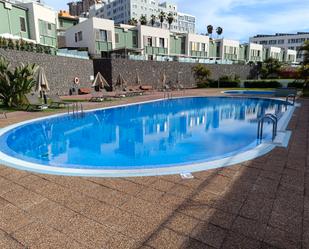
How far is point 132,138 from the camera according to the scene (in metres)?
11.0

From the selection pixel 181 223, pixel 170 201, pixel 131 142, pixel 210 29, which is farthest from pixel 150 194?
pixel 210 29

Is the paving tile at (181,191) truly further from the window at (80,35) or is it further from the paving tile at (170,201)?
the window at (80,35)

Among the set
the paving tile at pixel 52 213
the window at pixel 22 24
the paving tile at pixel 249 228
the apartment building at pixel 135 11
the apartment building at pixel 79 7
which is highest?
the apartment building at pixel 79 7

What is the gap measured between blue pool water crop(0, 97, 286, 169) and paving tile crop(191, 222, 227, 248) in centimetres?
279

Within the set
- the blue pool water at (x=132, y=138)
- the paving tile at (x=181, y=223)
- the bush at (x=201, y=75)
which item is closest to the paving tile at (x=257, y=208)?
the paving tile at (x=181, y=223)

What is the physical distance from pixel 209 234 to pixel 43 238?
2193mm

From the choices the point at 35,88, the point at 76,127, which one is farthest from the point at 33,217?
the point at 35,88

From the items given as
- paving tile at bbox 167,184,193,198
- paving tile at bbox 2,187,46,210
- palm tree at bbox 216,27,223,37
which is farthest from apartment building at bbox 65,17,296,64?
paving tile at bbox 167,184,193,198

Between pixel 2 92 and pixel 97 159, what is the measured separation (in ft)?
→ 33.8

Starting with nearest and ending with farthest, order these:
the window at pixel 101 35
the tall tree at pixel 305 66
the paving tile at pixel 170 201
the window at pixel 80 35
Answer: the paving tile at pixel 170 201, the tall tree at pixel 305 66, the window at pixel 101 35, the window at pixel 80 35

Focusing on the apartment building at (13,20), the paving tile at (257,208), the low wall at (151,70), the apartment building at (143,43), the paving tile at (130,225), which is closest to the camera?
the paving tile at (130,225)

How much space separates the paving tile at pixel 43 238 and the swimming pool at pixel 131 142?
2085 millimetres

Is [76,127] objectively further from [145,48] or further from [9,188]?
[145,48]

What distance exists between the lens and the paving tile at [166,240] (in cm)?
307
